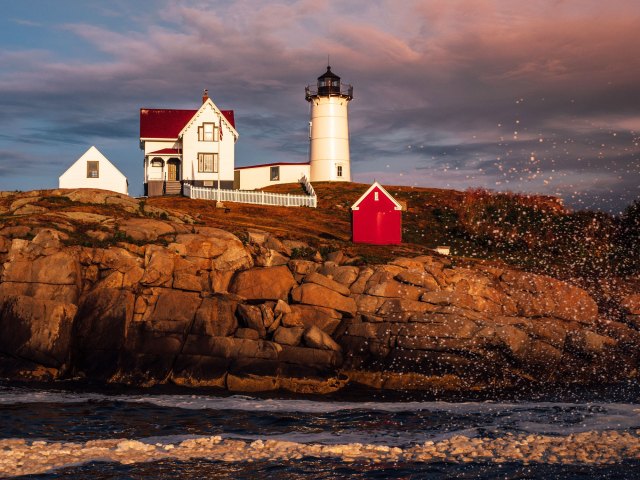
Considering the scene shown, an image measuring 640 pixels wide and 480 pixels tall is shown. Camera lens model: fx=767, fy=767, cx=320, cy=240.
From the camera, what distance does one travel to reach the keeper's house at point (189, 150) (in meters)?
57.0

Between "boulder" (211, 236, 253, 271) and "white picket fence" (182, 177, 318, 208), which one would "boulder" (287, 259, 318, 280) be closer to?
"boulder" (211, 236, 253, 271)

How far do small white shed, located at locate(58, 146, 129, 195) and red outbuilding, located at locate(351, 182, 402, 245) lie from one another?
2389 centimetres

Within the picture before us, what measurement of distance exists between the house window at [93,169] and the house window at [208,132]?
25.5ft

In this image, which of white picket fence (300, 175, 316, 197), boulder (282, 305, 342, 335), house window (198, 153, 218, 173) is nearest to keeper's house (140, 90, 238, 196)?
house window (198, 153, 218, 173)

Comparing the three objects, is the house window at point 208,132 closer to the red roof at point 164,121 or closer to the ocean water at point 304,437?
the red roof at point 164,121

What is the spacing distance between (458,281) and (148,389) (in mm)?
12335

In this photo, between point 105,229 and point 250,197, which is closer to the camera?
point 105,229

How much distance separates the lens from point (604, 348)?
2645cm

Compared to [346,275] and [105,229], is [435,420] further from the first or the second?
[105,229]

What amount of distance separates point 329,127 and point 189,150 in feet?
46.7

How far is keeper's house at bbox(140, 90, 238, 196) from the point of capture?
57000 mm

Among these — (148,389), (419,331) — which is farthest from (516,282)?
(148,389)

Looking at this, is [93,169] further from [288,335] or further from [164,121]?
[288,335]

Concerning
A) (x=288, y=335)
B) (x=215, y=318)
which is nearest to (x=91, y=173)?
(x=215, y=318)
